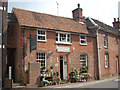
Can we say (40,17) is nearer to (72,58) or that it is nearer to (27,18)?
(27,18)

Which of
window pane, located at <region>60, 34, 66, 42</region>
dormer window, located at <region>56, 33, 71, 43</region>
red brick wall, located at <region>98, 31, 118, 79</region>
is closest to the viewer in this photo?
dormer window, located at <region>56, 33, 71, 43</region>

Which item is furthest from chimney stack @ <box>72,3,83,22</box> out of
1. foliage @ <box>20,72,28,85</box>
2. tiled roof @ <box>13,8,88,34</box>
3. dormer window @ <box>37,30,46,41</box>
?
foliage @ <box>20,72,28,85</box>

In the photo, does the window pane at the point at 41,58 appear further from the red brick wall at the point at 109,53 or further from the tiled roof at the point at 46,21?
the red brick wall at the point at 109,53

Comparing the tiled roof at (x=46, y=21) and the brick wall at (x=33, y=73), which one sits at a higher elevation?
the tiled roof at (x=46, y=21)

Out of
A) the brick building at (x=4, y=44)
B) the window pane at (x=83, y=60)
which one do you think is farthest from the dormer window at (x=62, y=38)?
the brick building at (x=4, y=44)

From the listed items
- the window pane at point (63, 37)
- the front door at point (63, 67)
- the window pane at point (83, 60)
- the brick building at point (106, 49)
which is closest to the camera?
the front door at point (63, 67)

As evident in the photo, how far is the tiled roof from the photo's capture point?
15316 mm

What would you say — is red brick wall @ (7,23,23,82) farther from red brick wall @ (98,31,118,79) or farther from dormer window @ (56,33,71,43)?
red brick wall @ (98,31,118,79)

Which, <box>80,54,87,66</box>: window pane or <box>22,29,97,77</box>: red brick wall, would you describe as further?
<box>80,54,87,66</box>: window pane

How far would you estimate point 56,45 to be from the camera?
638 inches

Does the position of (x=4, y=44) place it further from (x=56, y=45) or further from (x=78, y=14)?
(x=78, y=14)

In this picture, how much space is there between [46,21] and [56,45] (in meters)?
3.01

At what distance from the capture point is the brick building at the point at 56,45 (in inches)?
559

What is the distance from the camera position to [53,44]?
15977 millimetres
